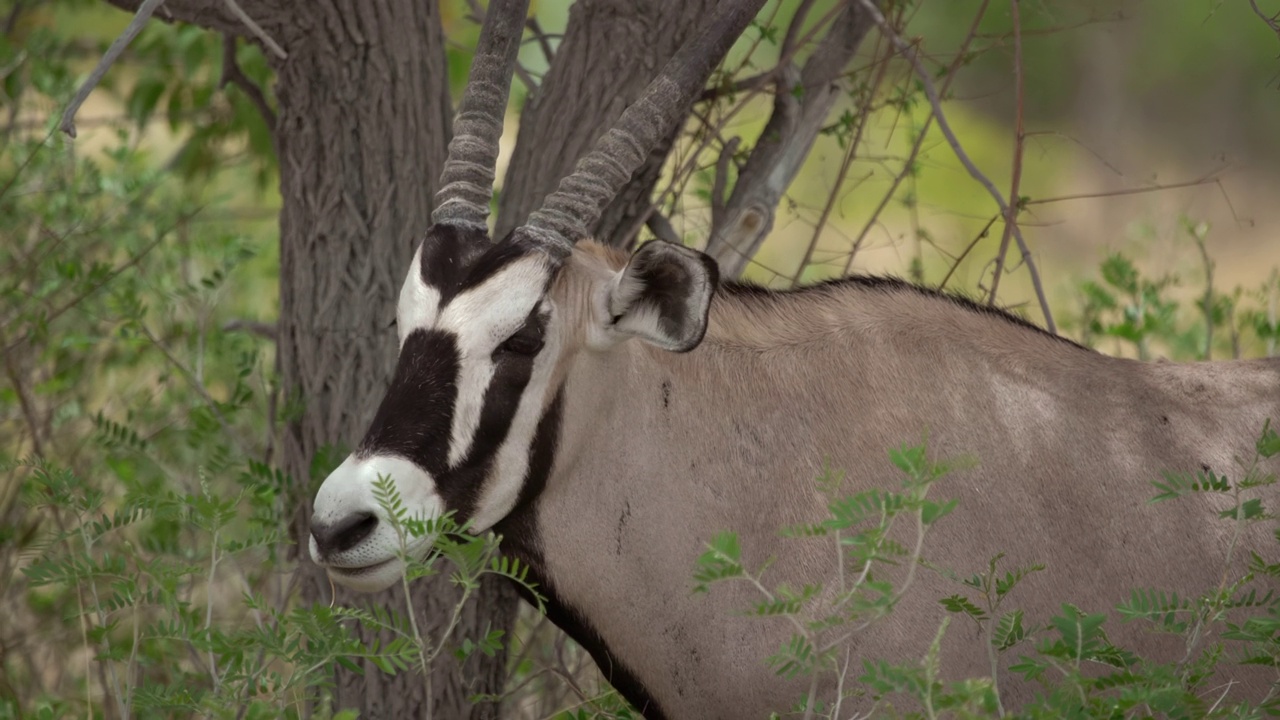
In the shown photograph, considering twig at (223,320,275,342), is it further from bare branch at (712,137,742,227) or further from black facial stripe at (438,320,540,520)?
black facial stripe at (438,320,540,520)

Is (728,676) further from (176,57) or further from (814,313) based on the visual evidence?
(176,57)

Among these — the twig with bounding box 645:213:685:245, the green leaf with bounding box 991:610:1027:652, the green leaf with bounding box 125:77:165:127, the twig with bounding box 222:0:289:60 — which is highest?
the twig with bounding box 222:0:289:60

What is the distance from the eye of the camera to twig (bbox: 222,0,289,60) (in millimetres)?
4242

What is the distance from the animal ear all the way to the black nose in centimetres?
85

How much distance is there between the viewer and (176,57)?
6535mm

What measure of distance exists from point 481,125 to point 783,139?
63.7 inches

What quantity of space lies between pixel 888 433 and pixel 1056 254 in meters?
14.6

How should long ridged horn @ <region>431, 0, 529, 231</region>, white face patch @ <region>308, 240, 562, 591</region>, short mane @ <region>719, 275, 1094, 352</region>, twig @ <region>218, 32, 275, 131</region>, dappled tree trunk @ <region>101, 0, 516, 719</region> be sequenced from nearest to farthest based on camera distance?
1. white face patch @ <region>308, 240, 562, 591</region>
2. long ridged horn @ <region>431, 0, 529, 231</region>
3. short mane @ <region>719, 275, 1094, 352</region>
4. dappled tree trunk @ <region>101, 0, 516, 719</region>
5. twig @ <region>218, 32, 275, 131</region>

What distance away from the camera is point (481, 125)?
401 cm

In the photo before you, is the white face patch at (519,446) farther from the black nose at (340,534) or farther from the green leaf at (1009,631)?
the green leaf at (1009,631)

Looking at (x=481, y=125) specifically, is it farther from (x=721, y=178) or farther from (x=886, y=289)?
(x=721, y=178)

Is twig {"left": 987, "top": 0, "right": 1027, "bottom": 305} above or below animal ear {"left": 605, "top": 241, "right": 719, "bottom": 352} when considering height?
above

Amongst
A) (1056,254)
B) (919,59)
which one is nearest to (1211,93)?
(1056,254)

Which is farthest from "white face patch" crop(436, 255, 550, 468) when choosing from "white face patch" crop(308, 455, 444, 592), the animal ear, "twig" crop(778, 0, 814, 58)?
"twig" crop(778, 0, 814, 58)
